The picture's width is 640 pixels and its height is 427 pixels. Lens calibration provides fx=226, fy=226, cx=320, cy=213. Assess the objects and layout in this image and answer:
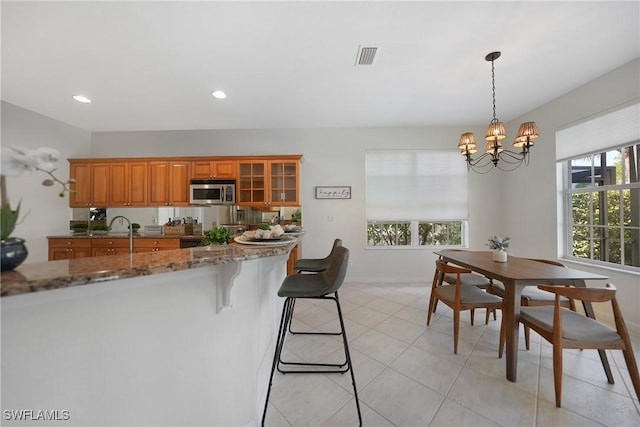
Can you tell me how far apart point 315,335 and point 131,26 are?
3.20 metres

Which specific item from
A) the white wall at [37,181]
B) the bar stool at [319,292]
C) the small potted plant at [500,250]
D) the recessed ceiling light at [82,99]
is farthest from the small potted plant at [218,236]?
the white wall at [37,181]

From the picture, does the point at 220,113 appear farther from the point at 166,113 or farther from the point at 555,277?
the point at 555,277

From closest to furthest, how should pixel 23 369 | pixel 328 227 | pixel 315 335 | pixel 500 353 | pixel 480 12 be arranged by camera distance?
pixel 23 369
pixel 480 12
pixel 500 353
pixel 315 335
pixel 328 227

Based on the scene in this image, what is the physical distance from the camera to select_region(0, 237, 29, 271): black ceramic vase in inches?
25.9

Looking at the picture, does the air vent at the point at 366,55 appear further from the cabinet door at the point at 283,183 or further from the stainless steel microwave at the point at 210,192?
the stainless steel microwave at the point at 210,192

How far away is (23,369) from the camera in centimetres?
69

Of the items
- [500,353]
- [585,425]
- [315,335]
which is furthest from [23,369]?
[500,353]

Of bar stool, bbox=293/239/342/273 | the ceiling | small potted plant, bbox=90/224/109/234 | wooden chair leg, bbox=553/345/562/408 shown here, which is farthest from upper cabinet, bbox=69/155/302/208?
wooden chair leg, bbox=553/345/562/408

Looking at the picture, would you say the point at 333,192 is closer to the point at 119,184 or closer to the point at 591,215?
the point at 591,215

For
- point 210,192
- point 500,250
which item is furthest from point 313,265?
point 210,192

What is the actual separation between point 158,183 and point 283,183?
7.03 feet

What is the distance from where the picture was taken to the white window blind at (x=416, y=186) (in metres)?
4.07

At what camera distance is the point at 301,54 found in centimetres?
220

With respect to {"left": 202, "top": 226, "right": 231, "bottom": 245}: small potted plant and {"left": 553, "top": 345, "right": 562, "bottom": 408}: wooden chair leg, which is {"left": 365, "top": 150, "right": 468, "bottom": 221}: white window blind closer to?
{"left": 553, "top": 345, "right": 562, "bottom": 408}: wooden chair leg
